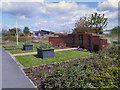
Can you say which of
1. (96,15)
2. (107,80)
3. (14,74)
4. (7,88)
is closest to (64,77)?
(107,80)

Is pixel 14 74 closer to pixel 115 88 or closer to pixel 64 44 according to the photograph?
pixel 115 88

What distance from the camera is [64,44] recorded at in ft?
41.2

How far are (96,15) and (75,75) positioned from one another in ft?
42.5

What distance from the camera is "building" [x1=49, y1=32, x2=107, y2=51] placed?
30.3 feet

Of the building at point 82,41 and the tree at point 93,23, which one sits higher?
the tree at point 93,23

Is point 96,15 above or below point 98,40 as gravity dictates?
above

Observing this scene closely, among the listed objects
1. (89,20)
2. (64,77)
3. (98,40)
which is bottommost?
(64,77)

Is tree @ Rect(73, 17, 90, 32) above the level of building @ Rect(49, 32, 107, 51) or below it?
above

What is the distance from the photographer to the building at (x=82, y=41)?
9.25 meters

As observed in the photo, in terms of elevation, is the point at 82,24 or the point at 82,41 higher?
the point at 82,24

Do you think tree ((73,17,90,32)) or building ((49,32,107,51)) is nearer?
building ((49,32,107,51))

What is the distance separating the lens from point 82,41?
1132 centimetres

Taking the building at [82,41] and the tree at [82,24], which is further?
→ the tree at [82,24]

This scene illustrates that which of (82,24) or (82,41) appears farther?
(82,24)
